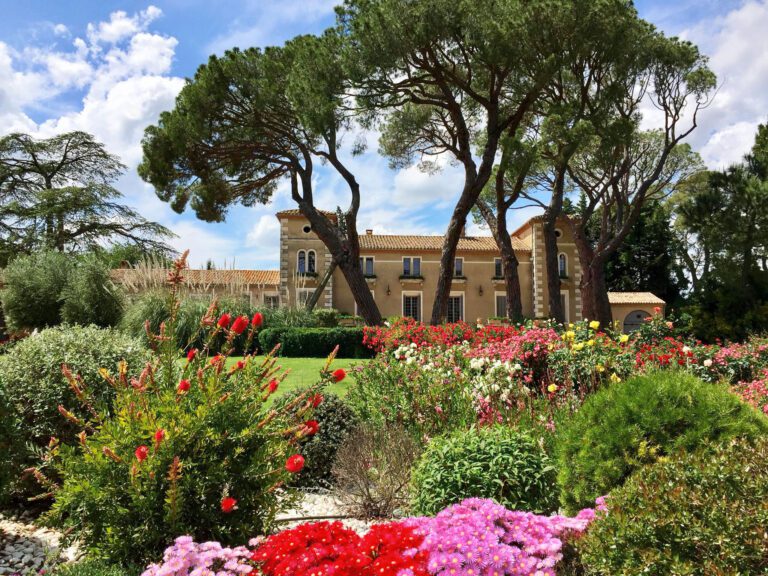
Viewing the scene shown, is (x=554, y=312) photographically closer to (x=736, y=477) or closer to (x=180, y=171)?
(x=180, y=171)

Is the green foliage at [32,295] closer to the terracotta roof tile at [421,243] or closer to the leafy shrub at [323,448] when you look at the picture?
the leafy shrub at [323,448]

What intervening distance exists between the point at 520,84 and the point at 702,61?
263 inches

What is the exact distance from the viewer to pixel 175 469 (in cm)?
207

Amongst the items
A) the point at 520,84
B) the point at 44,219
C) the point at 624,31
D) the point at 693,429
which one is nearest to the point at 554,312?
the point at 520,84

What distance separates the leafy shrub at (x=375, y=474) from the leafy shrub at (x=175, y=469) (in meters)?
1.11

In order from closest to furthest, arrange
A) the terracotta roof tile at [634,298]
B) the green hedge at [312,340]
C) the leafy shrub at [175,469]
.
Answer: the leafy shrub at [175,469] < the green hedge at [312,340] < the terracotta roof tile at [634,298]

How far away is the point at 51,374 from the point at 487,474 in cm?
291

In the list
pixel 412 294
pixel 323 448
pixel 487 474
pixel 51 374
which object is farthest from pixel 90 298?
pixel 412 294

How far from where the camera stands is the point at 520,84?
16609mm

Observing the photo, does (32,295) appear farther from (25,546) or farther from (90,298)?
(25,546)

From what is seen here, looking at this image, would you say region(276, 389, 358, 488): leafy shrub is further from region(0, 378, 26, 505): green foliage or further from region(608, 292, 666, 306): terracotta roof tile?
region(608, 292, 666, 306): terracotta roof tile

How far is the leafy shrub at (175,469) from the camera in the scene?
2207 mm

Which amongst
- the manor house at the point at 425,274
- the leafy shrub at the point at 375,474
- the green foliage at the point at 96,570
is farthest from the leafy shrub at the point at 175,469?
the manor house at the point at 425,274

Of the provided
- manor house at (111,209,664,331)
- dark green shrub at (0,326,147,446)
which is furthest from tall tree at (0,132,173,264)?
dark green shrub at (0,326,147,446)
